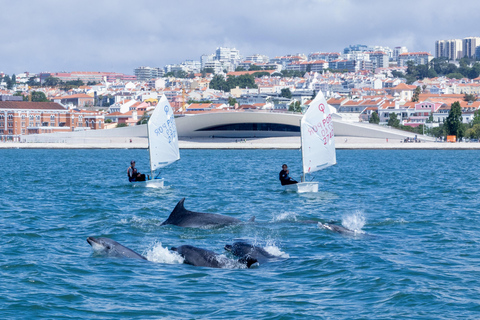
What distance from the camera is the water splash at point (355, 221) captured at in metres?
17.6

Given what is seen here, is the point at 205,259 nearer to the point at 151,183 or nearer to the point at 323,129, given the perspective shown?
the point at 323,129

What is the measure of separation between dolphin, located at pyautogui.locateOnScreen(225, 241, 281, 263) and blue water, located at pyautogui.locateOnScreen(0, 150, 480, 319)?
316mm

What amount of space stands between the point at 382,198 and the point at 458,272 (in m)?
13.8

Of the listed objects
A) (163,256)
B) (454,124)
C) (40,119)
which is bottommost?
(454,124)

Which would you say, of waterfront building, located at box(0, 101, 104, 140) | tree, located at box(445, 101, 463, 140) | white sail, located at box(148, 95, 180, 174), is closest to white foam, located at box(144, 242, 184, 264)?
white sail, located at box(148, 95, 180, 174)

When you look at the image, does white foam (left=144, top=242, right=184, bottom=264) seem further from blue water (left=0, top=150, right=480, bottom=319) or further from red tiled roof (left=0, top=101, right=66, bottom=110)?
red tiled roof (left=0, top=101, right=66, bottom=110)

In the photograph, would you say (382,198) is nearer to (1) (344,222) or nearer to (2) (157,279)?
(1) (344,222)

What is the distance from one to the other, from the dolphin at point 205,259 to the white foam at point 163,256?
0.11 metres

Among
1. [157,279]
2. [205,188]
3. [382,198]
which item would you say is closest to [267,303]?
[157,279]

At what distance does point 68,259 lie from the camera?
537 inches

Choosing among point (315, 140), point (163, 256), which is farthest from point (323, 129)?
point (163, 256)

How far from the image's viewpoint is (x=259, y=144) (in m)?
95.8

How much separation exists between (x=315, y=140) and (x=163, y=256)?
50.9 ft

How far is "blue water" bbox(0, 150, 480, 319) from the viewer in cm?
1060
